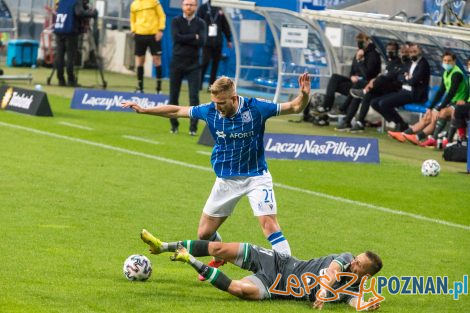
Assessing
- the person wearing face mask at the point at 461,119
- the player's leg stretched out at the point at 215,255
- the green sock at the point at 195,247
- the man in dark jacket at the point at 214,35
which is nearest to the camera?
the player's leg stretched out at the point at 215,255

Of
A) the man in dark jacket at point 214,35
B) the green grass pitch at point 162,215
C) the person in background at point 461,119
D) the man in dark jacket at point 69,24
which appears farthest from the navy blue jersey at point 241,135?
the man in dark jacket at point 214,35

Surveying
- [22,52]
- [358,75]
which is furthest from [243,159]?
[22,52]

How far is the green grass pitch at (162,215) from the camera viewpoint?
35.1 feet

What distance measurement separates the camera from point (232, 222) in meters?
14.9

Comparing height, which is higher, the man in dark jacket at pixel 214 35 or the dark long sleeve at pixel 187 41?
the dark long sleeve at pixel 187 41

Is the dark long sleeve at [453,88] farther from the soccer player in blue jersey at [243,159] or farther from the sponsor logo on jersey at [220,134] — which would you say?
the sponsor logo on jersey at [220,134]

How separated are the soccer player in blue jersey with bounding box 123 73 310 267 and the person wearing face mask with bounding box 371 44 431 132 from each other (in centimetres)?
1355

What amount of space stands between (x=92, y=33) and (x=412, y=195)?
62.5 feet

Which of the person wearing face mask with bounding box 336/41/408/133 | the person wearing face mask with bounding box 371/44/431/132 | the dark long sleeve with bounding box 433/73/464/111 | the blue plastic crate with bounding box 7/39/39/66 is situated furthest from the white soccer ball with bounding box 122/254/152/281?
the blue plastic crate with bounding box 7/39/39/66

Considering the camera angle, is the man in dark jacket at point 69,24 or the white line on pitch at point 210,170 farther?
the man in dark jacket at point 69,24

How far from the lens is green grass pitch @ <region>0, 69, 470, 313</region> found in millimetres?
10703

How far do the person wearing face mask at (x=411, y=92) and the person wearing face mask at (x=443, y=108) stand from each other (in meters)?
0.54

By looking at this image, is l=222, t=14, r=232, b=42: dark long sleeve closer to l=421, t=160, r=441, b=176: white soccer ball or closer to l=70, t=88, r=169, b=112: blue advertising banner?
l=70, t=88, r=169, b=112: blue advertising banner

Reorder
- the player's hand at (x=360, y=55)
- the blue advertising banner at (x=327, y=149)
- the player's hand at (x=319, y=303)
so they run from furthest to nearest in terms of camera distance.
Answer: the player's hand at (x=360, y=55) < the blue advertising banner at (x=327, y=149) < the player's hand at (x=319, y=303)
